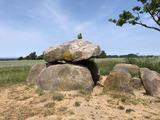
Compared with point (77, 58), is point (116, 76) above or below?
below

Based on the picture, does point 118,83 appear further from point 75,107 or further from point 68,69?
point 75,107

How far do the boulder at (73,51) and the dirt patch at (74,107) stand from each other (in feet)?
6.73

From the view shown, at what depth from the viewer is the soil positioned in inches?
298

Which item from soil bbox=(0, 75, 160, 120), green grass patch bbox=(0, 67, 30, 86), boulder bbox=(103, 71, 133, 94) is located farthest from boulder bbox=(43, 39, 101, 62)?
green grass patch bbox=(0, 67, 30, 86)

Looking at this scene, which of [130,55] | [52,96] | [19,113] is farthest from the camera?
[130,55]

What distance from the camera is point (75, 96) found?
9438 millimetres

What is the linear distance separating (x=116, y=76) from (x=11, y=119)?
16.8ft

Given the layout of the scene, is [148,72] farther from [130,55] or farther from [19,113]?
[130,55]

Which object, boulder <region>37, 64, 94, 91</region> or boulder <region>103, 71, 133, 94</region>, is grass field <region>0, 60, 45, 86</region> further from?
boulder <region>103, 71, 133, 94</region>

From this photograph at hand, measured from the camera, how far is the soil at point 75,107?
7.58m

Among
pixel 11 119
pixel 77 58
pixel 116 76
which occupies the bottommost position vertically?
pixel 11 119

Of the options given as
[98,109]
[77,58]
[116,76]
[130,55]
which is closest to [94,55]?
[77,58]

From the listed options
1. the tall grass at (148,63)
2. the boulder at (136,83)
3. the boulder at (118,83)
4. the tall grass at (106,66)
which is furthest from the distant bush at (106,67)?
the boulder at (118,83)

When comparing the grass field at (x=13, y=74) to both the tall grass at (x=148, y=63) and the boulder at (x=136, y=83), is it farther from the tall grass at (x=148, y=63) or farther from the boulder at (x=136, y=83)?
the tall grass at (x=148, y=63)
